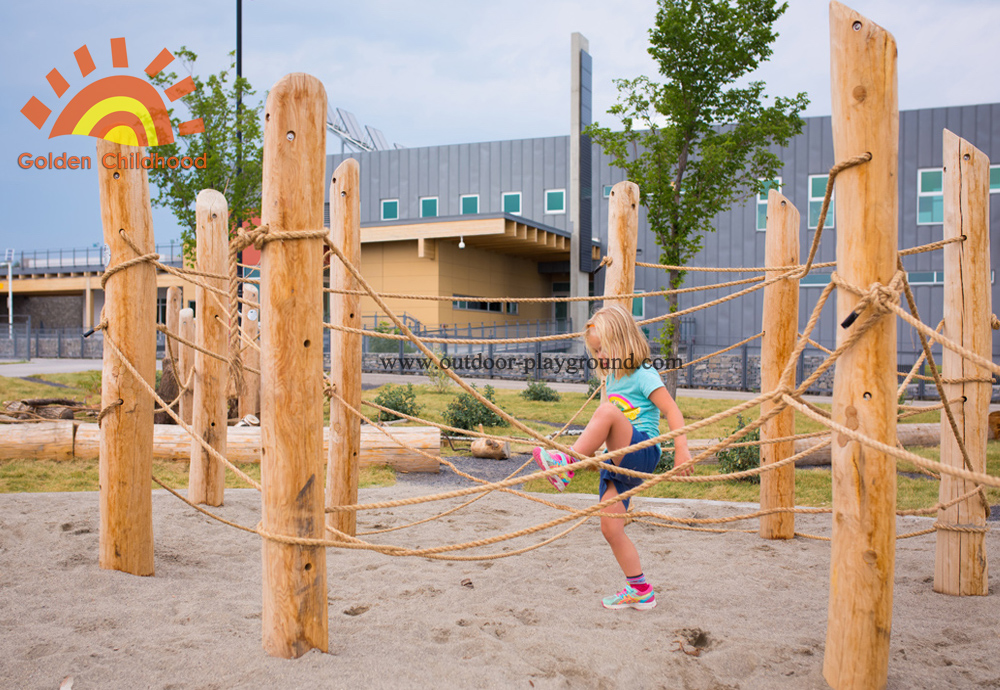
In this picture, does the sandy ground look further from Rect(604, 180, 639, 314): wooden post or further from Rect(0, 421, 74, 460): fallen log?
Rect(0, 421, 74, 460): fallen log

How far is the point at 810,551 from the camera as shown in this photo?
4.23m

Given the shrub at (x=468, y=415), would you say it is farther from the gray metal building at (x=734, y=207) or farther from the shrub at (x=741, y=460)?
the gray metal building at (x=734, y=207)

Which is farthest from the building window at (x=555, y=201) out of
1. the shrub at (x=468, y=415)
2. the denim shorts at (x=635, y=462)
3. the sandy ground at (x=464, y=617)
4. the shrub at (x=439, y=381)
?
the denim shorts at (x=635, y=462)

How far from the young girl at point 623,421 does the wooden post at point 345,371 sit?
151cm

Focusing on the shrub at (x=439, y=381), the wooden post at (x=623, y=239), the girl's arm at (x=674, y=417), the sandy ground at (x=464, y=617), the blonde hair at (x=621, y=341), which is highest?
the wooden post at (x=623, y=239)

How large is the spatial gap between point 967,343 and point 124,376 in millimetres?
4121

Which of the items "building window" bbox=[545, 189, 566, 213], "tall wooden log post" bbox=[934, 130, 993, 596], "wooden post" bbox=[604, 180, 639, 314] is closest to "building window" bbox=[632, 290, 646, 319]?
"building window" bbox=[545, 189, 566, 213]

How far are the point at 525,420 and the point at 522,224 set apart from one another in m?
12.2

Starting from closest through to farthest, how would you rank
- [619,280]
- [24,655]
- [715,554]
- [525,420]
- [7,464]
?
[24,655], [715,554], [619,280], [7,464], [525,420]

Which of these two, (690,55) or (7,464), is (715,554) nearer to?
(7,464)

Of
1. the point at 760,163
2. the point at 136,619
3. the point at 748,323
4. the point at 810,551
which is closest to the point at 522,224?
the point at 748,323

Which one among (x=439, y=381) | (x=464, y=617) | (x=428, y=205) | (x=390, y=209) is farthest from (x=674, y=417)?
(x=390, y=209)

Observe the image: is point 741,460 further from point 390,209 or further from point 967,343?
point 390,209

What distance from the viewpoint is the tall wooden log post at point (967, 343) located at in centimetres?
336
